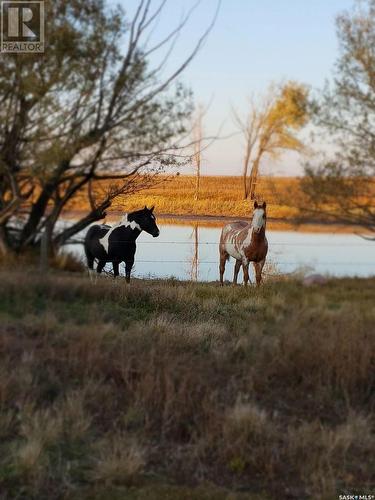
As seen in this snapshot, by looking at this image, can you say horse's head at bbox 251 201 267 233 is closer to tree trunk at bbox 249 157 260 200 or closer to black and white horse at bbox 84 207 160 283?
tree trunk at bbox 249 157 260 200

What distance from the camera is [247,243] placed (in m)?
12.0

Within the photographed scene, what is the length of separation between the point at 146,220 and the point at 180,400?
481 centimetres

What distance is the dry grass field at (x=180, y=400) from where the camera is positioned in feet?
18.4

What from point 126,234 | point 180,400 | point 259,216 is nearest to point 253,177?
point 259,216

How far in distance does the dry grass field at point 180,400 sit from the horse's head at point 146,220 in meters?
3.44

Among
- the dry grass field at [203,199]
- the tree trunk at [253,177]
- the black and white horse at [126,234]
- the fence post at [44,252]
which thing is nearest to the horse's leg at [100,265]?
the black and white horse at [126,234]

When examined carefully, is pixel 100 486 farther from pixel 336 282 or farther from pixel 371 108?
pixel 371 108

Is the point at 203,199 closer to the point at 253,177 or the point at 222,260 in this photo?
the point at 222,260

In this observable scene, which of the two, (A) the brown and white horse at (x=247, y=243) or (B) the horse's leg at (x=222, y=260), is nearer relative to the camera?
(A) the brown and white horse at (x=247, y=243)

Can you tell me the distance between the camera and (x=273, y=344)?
6789 millimetres

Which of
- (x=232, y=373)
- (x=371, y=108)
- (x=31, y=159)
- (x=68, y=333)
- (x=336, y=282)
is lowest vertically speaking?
(x=232, y=373)

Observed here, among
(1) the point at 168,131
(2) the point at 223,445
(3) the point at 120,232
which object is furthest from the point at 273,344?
(3) the point at 120,232

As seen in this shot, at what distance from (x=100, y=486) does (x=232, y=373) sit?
1937 mm

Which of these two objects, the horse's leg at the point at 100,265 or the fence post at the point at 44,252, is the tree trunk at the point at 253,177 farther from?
the fence post at the point at 44,252
